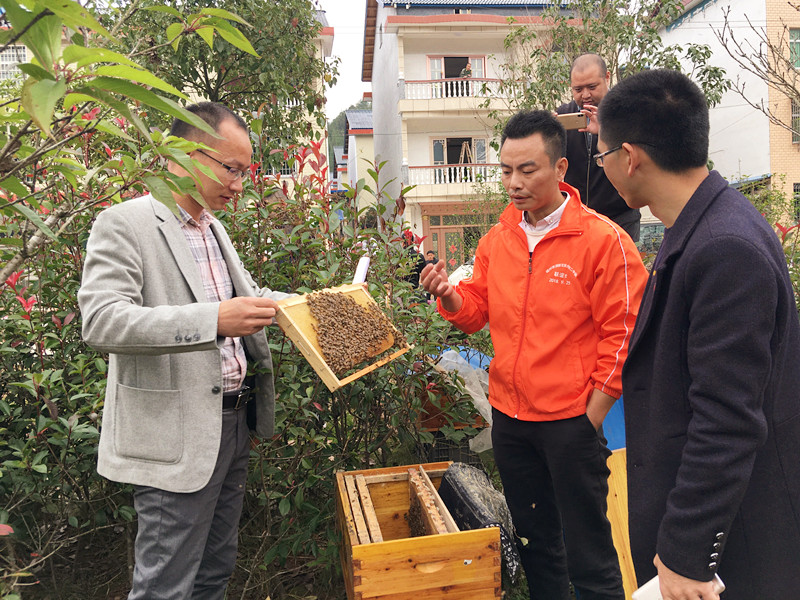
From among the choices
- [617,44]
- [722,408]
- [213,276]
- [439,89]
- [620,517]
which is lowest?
[620,517]

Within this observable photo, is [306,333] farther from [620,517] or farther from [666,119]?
[620,517]

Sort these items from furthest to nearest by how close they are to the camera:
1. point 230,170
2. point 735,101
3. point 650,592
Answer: point 735,101 < point 230,170 < point 650,592

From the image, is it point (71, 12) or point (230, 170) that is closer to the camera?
point (71, 12)

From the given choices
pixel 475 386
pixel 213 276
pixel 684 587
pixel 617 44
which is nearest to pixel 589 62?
pixel 475 386

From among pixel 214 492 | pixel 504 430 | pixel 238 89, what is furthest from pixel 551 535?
pixel 238 89

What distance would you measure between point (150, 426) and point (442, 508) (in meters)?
1.33

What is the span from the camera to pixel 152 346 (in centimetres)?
186

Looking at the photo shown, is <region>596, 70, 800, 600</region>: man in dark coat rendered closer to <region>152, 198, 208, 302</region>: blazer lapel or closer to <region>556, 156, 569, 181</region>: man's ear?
<region>556, 156, 569, 181</region>: man's ear

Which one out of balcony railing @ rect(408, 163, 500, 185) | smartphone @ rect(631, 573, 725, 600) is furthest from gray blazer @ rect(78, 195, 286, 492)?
balcony railing @ rect(408, 163, 500, 185)

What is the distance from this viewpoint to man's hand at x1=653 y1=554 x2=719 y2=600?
4.69ft

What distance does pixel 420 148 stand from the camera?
67.7 feet

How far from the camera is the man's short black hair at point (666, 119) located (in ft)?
5.19

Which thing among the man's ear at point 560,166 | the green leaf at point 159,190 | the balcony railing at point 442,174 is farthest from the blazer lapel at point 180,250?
the balcony railing at point 442,174

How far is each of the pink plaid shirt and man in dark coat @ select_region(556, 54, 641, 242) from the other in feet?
7.74
